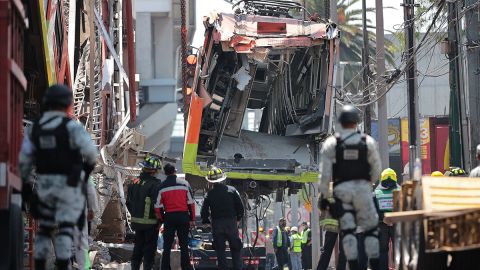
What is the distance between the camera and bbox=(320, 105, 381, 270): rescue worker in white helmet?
12156 millimetres

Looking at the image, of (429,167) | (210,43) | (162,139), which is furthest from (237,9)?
(162,139)

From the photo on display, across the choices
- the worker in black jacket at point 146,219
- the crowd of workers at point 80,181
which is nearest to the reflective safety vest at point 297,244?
the worker in black jacket at point 146,219

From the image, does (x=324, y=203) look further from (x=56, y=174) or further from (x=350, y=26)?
(x=350, y=26)

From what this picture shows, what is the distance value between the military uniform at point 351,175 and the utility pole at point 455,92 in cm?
1370

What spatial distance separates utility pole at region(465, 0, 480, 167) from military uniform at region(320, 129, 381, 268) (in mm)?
12144

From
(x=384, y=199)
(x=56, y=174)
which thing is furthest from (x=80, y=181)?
(x=384, y=199)

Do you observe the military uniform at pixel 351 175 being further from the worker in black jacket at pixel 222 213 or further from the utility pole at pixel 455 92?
the utility pole at pixel 455 92

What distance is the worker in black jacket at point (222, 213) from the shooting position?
60.8ft

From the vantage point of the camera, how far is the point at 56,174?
438 inches

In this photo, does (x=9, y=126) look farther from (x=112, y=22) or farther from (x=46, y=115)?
(x=112, y=22)

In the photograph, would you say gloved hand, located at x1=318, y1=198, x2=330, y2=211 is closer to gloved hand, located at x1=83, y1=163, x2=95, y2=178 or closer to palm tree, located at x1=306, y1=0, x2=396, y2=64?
gloved hand, located at x1=83, y1=163, x2=95, y2=178

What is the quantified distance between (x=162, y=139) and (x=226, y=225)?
4308 cm

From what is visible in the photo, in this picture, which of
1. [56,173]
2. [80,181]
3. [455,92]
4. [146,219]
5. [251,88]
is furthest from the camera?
[455,92]

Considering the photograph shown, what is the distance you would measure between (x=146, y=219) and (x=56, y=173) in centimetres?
716
